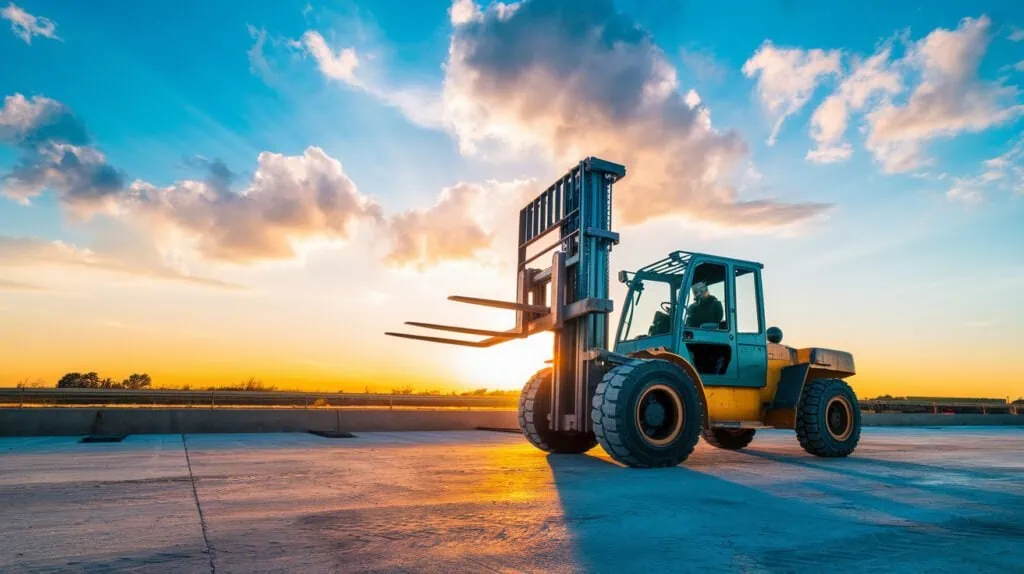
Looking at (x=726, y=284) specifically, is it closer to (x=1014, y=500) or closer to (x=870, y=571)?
(x=1014, y=500)

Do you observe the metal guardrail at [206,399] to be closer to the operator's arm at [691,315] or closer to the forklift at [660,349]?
the forklift at [660,349]

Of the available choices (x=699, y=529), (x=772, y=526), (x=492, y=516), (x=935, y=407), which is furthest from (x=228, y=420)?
(x=935, y=407)

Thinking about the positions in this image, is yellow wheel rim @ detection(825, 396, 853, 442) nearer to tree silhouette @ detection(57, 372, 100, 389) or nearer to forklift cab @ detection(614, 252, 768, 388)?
forklift cab @ detection(614, 252, 768, 388)

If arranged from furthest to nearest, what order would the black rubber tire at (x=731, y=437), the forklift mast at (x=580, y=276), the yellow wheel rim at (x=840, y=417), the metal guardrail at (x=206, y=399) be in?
1. the metal guardrail at (x=206, y=399)
2. the black rubber tire at (x=731, y=437)
3. the yellow wheel rim at (x=840, y=417)
4. the forklift mast at (x=580, y=276)

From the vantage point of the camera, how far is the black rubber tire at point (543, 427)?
9070 millimetres

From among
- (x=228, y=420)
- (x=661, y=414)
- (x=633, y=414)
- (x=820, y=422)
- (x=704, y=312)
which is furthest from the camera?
(x=228, y=420)

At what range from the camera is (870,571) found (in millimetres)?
2990

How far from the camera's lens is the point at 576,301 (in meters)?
8.53

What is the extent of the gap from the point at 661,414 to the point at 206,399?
50.5 ft

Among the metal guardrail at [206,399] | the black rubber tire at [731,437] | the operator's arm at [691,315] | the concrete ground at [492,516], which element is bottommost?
the concrete ground at [492,516]

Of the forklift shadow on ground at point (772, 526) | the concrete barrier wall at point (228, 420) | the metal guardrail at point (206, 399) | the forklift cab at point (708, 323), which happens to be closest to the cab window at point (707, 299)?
the forklift cab at point (708, 323)

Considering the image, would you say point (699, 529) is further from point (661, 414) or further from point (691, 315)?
point (691, 315)

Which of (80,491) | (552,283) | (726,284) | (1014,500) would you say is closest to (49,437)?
(80,491)

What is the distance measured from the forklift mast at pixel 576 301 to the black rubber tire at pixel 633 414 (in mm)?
734
